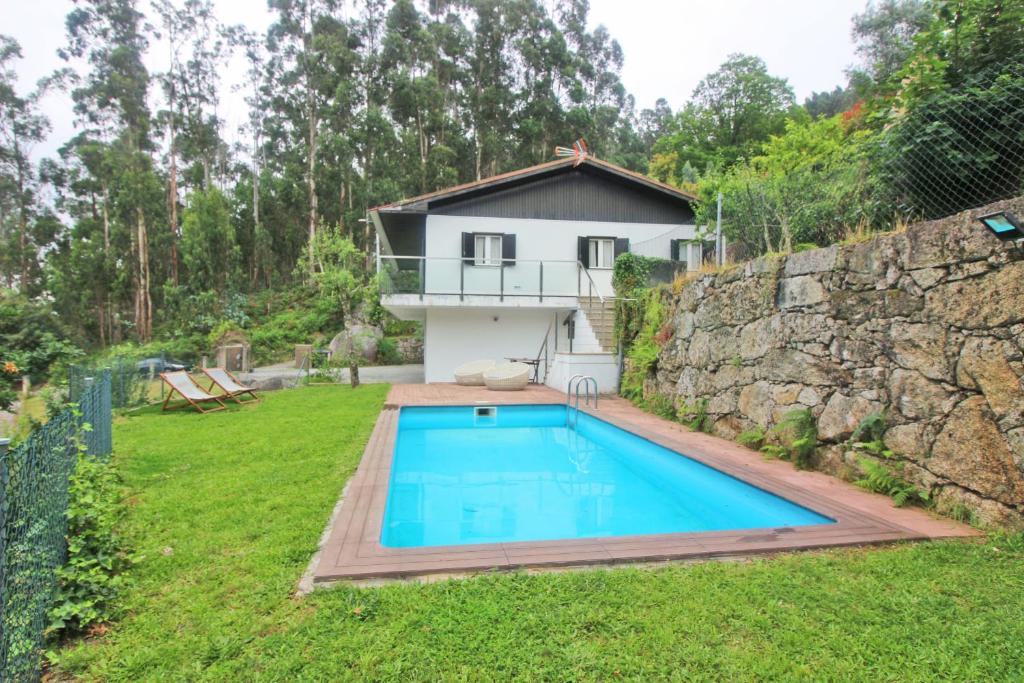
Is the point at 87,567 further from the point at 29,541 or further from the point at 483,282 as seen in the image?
the point at 483,282

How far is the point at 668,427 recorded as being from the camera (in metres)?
8.18

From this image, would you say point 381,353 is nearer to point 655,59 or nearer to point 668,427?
point 668,427

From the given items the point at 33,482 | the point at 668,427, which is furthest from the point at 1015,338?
the point at 33,482

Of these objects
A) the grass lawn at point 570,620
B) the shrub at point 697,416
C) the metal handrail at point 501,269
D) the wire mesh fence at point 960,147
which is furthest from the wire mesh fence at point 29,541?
the metal handrail at point 501,269

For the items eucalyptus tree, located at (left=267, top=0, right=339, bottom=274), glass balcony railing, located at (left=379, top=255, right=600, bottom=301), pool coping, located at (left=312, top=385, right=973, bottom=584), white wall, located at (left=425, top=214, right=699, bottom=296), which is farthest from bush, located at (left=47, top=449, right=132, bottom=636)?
eucalyptus tree, located at (left=267, top=0, right=339, bottom=274)

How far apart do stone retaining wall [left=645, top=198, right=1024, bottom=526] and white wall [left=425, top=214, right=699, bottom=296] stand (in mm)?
7906

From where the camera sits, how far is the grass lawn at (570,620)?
2.25 metres

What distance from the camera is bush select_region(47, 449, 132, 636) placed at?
2.56 m

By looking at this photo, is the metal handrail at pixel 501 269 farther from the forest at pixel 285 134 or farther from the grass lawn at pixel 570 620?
the grass lawn at pixel 570 620

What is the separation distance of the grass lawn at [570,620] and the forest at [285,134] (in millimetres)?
19601

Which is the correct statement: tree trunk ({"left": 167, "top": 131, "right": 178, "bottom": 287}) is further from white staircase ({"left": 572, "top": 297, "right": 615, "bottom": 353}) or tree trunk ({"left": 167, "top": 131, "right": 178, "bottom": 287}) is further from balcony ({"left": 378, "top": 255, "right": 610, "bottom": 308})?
white staircase ({"left": 572, "top": 297, "right": 615, "bottom": 353})

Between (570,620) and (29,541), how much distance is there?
240cm

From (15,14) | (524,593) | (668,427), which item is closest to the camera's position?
(524,593)

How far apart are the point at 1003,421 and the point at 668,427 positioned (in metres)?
4.56
